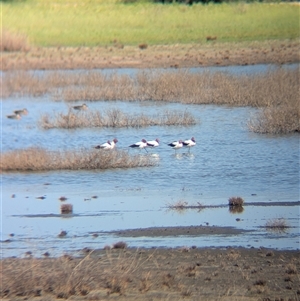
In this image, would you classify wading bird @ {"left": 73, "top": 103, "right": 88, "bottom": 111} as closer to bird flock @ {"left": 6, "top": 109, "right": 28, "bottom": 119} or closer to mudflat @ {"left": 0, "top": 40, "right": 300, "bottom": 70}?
bird flock @ {"left": 6, "top": 109, "right": 28, "bottom": 119}

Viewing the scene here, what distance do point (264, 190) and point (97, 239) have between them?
445 centimetres

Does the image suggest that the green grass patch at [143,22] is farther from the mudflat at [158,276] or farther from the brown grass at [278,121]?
the mudflat at [158,276]

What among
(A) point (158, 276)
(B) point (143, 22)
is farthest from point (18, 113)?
(B) point (143, 22)

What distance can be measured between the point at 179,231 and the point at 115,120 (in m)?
11.2

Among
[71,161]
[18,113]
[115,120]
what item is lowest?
[18,113]

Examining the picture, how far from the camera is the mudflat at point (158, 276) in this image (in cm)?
834

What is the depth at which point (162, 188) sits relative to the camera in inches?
616

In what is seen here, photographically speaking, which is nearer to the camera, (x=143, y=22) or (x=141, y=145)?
(x=141, y=145)

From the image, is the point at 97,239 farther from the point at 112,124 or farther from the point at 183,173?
the point at 112,124

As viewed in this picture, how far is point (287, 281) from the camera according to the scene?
894 centimetres

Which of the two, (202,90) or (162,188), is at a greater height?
(202,90)

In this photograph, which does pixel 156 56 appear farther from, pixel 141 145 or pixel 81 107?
pixel 141 145

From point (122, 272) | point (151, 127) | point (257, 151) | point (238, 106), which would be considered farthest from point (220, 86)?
point (122, 272)

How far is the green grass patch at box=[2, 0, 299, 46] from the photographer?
42.5 metres
